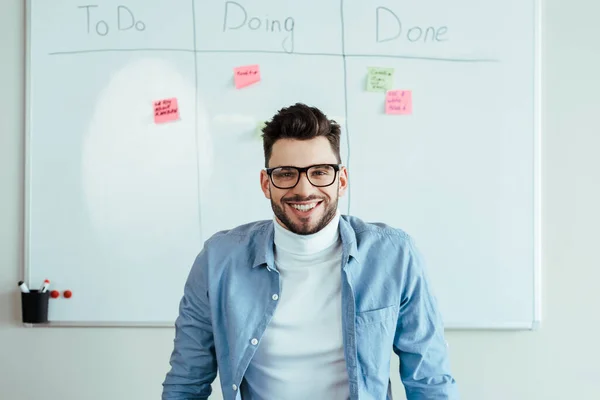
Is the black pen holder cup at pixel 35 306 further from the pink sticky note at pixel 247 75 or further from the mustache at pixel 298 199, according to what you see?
the mustache at pixel 298 199

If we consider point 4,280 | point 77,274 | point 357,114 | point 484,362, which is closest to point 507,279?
point 484,362

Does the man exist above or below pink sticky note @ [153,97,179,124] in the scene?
below

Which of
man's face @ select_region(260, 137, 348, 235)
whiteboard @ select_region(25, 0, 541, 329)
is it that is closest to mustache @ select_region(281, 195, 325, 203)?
man's face @ select_region(260, 137, 348, 235)

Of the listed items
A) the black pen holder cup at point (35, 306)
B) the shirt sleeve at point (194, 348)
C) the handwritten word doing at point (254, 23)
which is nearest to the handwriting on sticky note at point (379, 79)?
the handwritten word doing at point (254, 23)

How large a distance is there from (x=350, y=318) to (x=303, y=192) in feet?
1.00

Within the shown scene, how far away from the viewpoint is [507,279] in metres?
2.09

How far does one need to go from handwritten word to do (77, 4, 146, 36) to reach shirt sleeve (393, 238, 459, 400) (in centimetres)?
127

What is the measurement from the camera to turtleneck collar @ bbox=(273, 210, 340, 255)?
145 cm

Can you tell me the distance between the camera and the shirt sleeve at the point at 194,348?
1.40 meters

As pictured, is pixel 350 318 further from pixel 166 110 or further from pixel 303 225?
pixel 166 110

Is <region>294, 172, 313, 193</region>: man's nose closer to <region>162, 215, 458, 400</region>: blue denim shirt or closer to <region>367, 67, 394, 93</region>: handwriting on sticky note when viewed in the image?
<region>162, 215, 458, 400</region>: blue denim shirt

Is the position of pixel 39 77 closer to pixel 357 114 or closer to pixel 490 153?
pixel 357 114

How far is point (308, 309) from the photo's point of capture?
56.3 inches

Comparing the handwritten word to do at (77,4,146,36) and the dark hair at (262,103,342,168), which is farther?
the handwritten word to do at (77,4,146,36)
